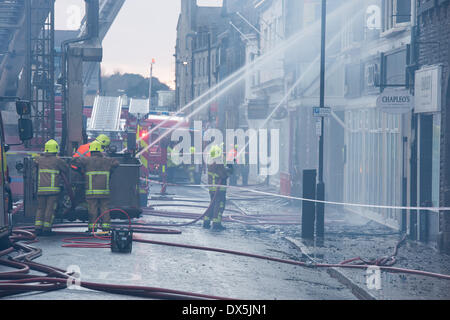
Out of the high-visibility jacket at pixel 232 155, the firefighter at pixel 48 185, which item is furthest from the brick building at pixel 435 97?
the high-visibility jacket at pixel 232 155

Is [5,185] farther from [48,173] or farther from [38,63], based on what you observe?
[38,63]

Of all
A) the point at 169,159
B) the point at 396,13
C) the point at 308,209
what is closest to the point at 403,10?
the point at 396,13

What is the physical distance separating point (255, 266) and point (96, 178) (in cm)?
382

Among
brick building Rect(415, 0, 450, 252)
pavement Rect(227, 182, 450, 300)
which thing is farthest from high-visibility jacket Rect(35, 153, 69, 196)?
brick building Rect(415, 0, 450, 252)

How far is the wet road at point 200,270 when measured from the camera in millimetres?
9914

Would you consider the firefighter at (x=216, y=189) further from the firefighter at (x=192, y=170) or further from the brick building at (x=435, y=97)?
the firefighter at (x=192, y=170)

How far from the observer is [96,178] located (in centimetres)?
1453

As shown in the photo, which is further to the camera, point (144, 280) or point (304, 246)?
point (304, 246)

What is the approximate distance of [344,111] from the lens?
25.0m
